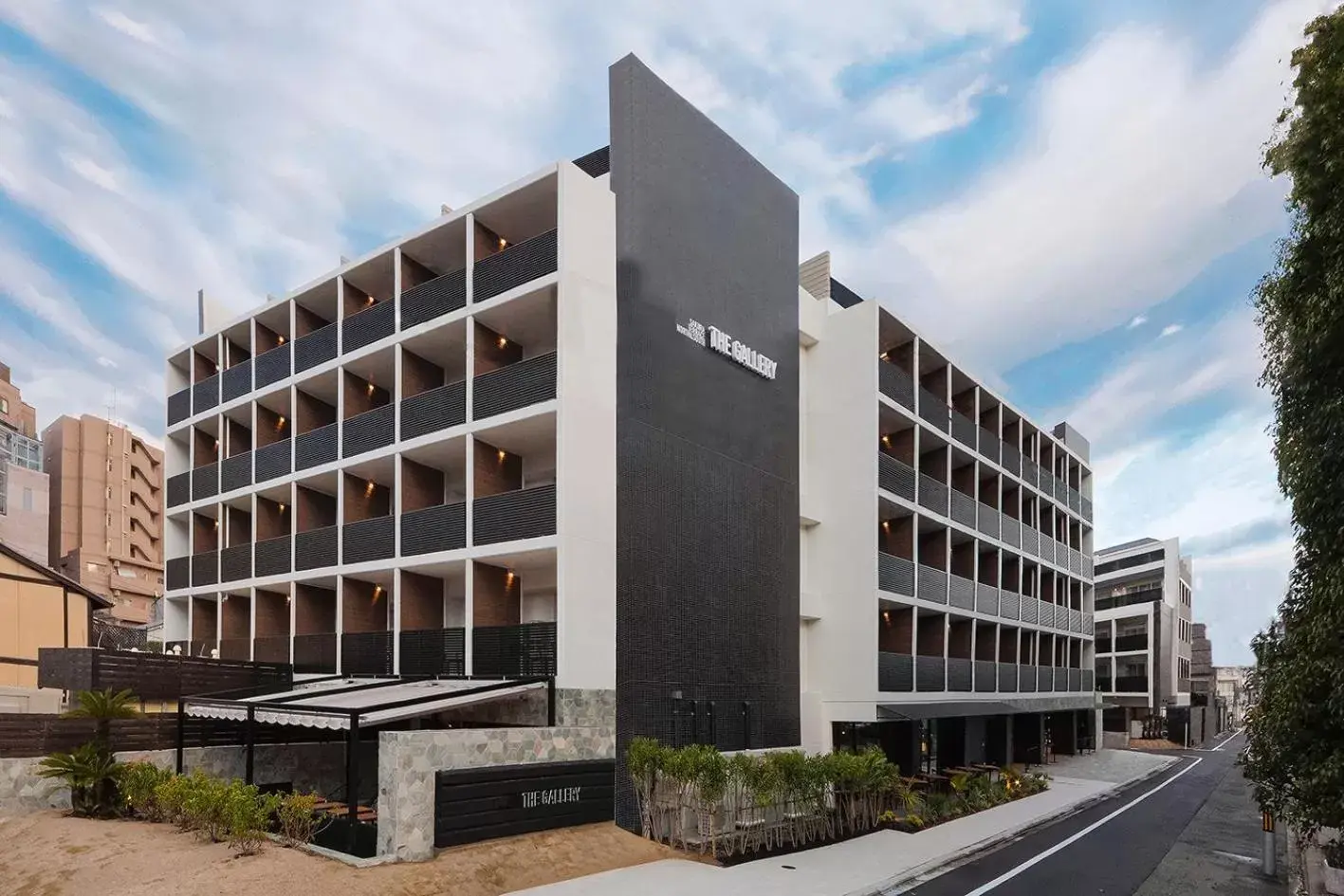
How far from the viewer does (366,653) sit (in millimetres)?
23656

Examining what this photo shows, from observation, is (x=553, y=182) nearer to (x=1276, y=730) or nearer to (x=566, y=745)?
(x=566, y=745)

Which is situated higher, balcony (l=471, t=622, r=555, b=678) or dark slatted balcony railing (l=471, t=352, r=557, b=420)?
dark slatted balcony railing (l=471, t=352, r=557, b=420)

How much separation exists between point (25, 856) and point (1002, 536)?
35.0 metres

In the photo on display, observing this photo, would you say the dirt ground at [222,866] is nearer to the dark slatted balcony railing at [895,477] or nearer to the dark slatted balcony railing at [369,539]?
the dark slatted balcony railing at [369,539]

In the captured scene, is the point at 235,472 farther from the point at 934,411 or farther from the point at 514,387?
the point at 934,411

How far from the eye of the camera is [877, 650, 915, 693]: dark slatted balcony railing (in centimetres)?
2741

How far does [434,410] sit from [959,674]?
22.0 metres

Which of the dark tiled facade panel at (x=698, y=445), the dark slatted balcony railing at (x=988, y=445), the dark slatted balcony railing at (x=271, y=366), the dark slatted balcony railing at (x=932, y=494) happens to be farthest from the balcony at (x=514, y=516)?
the dark slatted balcony railing at (x=988, y=445)

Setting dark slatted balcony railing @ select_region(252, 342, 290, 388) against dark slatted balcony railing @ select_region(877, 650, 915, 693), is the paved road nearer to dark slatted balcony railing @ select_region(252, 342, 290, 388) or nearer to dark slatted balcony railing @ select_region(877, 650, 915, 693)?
dark slatted balcony railing @ select_region(877, 650, 915, 693)

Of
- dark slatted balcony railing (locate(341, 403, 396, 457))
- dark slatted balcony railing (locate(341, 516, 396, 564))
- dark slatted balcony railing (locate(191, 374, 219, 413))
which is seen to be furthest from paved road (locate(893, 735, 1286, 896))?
dark slatted balcony railing (locate(191, 374, 219, 413))

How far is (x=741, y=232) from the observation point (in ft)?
85.3

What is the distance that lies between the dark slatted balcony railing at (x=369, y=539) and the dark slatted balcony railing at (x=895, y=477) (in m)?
15.5

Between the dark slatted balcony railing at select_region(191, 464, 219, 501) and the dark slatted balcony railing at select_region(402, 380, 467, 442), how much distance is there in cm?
1143

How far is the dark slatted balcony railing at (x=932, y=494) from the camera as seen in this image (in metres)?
31.4
